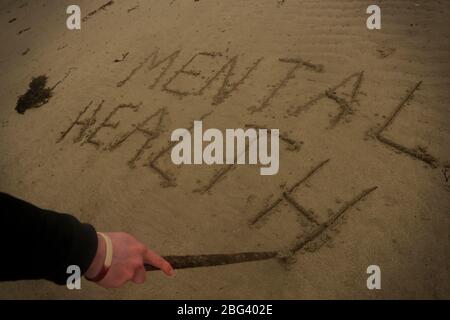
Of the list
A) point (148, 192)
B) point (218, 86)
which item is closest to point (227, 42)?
point (218, 86)

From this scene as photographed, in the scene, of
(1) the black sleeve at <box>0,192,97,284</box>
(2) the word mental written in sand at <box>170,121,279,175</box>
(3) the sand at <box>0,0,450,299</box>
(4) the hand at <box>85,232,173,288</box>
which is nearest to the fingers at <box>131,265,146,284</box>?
(4) the hand at <box>85,232,173,288</box>

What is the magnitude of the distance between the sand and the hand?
0.73 metres

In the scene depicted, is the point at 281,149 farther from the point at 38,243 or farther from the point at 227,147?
the point at 38,243

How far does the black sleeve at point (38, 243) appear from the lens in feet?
5.06

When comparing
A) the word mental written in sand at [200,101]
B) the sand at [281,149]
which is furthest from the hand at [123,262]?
the word mental written in sand at [200,101]

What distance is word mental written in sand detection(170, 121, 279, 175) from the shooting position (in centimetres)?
306

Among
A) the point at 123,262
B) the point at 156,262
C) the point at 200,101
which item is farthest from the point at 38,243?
the point at 200,101

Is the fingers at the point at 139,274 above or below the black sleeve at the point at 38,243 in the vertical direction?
below

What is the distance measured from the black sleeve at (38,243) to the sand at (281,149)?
3.34 ft

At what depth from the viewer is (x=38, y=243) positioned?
62.8 inches

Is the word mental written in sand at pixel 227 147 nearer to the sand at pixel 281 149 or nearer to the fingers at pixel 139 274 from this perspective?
the sand at pixel 281 149

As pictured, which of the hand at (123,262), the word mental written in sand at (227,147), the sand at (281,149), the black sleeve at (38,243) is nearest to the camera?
the black sleeve at (38,243)

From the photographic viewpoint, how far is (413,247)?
89.9 inches

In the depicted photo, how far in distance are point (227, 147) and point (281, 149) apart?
18.7 inches
